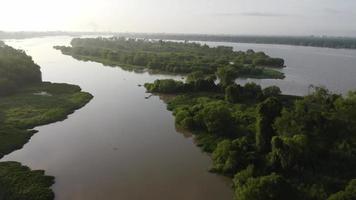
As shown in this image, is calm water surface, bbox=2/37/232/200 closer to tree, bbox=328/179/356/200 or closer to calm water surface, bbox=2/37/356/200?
calm water surface, bbox=2/37/356/200

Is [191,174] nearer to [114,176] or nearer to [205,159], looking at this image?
[205,159]

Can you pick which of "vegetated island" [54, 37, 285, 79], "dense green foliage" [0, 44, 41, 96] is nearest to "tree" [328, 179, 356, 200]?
"vegetated island" [54, 37, 285, 79]

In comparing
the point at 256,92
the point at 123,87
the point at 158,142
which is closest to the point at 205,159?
the point at 158,142

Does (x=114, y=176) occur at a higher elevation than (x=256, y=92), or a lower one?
lower

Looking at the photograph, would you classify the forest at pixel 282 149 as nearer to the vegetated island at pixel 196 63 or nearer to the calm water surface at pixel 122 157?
the calm water surface at pixel 122 157

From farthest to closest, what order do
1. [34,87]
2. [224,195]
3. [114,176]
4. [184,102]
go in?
[34,87], [184,102], [114,176], [224,195]

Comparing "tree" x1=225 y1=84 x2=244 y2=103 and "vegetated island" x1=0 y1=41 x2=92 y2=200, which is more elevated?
"tree" x1=225 y1=84 x2=244 y2=103

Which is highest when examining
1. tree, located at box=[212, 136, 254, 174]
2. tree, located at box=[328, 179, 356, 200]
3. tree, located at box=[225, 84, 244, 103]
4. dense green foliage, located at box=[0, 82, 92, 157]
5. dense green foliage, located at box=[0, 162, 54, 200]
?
tree, located at box=[225, 84, 244, 103]

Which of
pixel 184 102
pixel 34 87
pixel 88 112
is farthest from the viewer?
pixel 34 87
